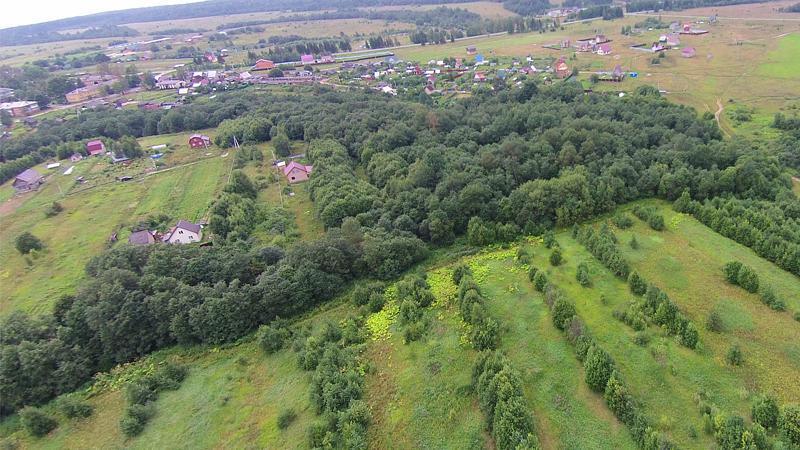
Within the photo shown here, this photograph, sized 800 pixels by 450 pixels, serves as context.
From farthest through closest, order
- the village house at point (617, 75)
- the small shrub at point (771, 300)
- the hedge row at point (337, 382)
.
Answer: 1. the village house at point (617, 75)
2. the small shrub at point (771, 300)
3. the hedge row at point (337, 382)

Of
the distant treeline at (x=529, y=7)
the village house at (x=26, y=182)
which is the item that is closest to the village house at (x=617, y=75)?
the village house at (x=26, y=182)

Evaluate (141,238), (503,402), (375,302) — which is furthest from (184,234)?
(503,402)

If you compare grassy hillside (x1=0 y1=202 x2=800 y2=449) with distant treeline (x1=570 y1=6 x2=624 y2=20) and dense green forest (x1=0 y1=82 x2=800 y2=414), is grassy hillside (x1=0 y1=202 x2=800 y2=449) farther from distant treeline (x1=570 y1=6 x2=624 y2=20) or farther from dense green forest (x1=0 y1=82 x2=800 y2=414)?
distant treeline (x1=570 y1=6 x2=624 y2=20)

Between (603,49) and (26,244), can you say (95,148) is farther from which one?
(603,49)

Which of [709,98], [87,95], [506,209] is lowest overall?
[506,209]

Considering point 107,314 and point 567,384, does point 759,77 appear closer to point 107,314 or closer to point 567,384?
point 567,384

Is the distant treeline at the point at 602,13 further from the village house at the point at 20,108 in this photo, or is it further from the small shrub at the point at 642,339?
the village house at the point at 20,108

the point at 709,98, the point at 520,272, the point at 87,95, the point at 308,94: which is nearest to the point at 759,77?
the point at 709,98
